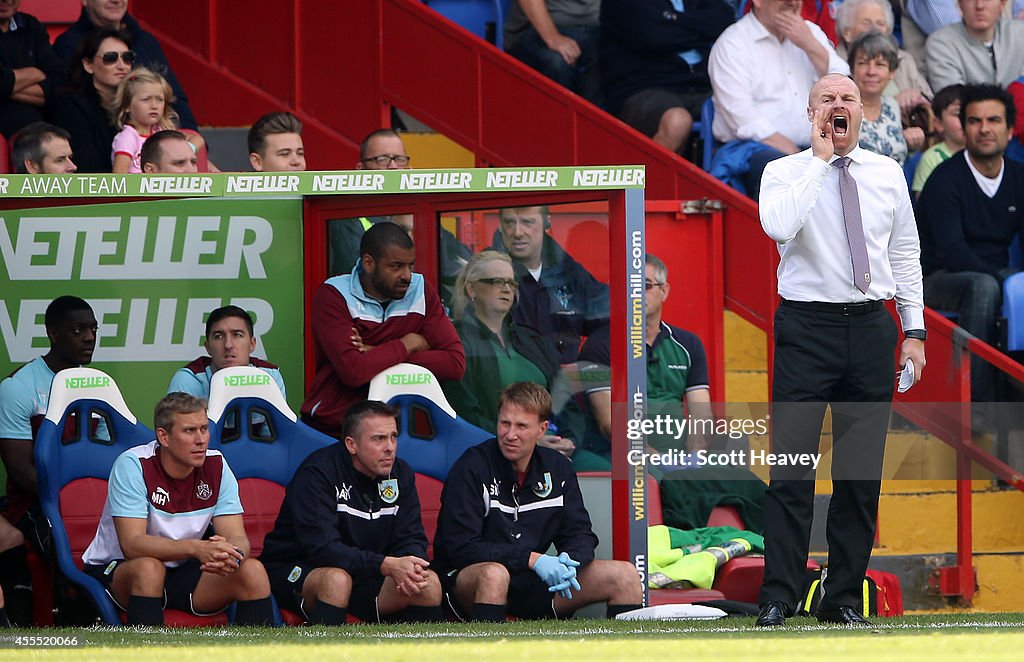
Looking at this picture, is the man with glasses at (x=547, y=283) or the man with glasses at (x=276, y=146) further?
the man with glasses at (x=276, y=146)

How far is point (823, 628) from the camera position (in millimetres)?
5816

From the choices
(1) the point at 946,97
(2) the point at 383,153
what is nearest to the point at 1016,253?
(1) the point at 946,97

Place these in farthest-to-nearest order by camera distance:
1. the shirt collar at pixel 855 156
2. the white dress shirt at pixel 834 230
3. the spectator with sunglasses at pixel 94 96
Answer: the spectator with sunglasses at pixel 94 96 → the shirt collar at pixel 855 156 → the white dress shirt at pixel 834 230

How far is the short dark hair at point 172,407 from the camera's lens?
22.8 feet

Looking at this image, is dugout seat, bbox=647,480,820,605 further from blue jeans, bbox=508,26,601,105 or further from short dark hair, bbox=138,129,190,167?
blue jeans, bbox=508,26,601,105

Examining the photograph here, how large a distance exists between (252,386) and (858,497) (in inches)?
114

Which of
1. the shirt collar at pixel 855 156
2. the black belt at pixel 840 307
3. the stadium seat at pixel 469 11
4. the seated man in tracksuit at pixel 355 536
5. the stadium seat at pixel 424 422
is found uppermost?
the stadium seat at pixel 469 11

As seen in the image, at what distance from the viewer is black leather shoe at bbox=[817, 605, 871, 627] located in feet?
19.6

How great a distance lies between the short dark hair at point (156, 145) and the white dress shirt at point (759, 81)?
3.64 m

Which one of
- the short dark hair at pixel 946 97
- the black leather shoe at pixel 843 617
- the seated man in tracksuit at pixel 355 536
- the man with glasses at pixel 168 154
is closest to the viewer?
the black leather shoe at pixel 843 617

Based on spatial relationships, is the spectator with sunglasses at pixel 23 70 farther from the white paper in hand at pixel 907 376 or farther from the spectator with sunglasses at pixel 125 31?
the white paper in hand at pixel 907 376

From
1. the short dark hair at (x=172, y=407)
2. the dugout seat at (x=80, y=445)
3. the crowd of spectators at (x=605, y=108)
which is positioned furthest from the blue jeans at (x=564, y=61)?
the short dark hair at (x=172, y=407)

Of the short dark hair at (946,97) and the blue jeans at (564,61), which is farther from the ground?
the blue jeans at (564,61)

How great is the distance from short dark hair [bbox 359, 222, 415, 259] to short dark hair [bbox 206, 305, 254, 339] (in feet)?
2.00
